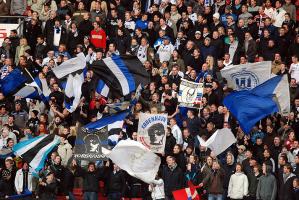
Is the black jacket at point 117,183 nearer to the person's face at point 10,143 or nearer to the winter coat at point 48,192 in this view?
the winter coat at point 48,192

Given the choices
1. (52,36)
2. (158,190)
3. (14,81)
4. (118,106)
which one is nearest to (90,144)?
(118,106)

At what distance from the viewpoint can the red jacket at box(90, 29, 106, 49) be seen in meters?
46.4

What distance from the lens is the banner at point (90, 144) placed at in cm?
3981

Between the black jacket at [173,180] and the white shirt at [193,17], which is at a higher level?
the white shirt at [193,17]

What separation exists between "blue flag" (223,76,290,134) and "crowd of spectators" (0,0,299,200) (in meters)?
1.43

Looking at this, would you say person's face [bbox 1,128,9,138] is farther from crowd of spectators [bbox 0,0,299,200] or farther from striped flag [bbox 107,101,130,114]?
striped flag [bbox 107,101,130,114]

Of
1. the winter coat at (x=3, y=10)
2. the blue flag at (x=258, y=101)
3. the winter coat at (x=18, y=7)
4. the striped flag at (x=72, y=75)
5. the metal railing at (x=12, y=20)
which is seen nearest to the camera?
the blue flag at (x=258, y=101)

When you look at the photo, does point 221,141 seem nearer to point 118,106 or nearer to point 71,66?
point 118,106

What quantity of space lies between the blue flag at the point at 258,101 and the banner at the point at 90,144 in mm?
3619

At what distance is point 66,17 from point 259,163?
34.5 feet

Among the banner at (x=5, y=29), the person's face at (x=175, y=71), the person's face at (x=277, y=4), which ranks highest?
the person's face at (x=277, y=4)

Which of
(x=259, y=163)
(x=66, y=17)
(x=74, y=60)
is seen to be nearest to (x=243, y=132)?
(x=259, y=163)

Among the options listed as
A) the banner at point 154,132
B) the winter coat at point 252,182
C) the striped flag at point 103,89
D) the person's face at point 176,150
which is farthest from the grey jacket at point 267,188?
the striped flag at point 103,89

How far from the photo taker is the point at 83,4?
159 feet
